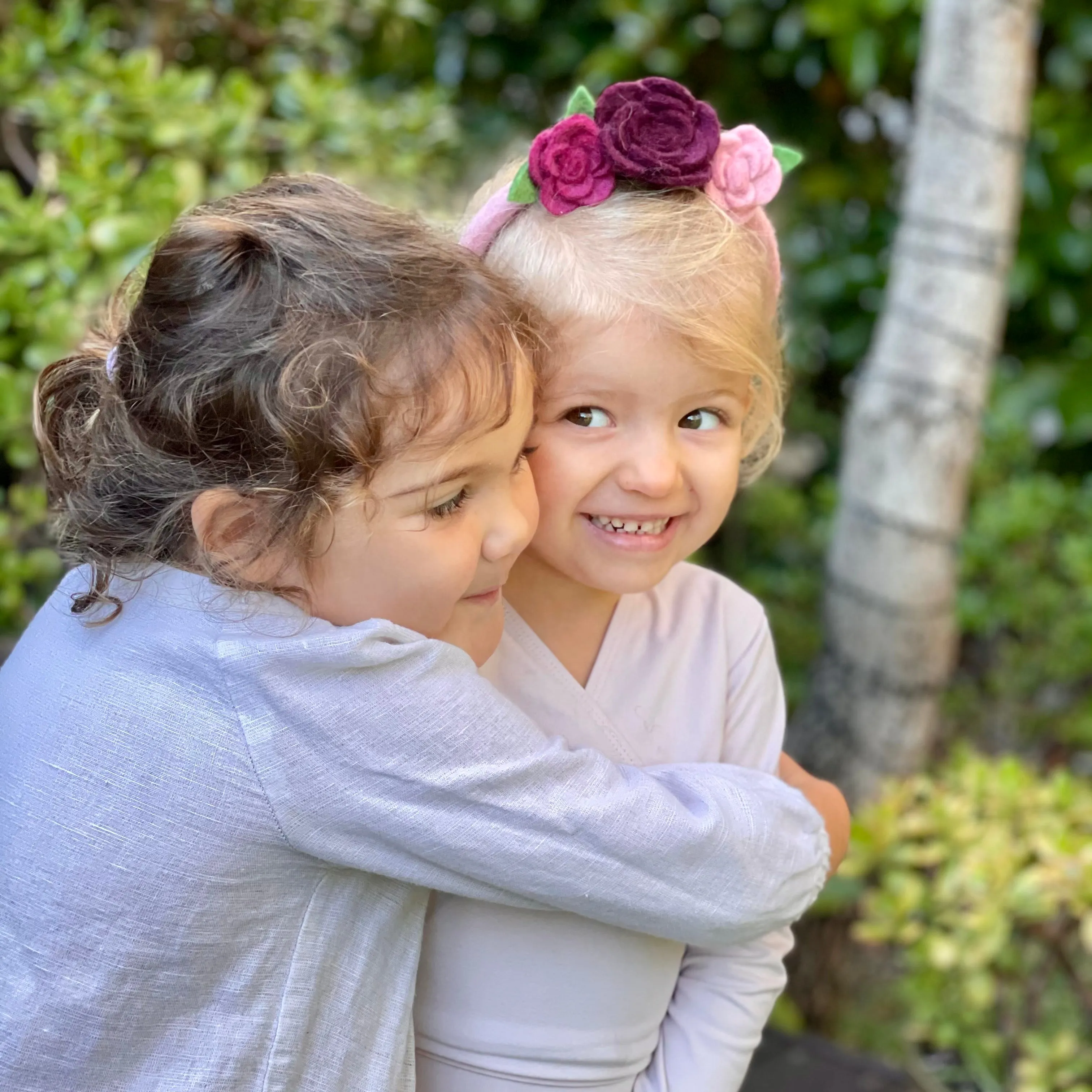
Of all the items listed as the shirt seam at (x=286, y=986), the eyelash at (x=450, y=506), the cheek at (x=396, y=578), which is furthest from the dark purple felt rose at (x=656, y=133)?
the shirt seam at (x=286, y=986)

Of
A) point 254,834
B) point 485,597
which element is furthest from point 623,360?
point 254,834

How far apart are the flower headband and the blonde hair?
16 millimetres

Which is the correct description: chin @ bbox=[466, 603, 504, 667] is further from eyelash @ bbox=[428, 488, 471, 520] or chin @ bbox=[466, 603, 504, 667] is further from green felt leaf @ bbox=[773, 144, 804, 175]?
green felt leaf @ bbox=[773, 144, 804, 175]

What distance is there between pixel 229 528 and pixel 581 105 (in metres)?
0.69

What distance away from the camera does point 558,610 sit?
1.63 m

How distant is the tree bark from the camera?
9.59 feet

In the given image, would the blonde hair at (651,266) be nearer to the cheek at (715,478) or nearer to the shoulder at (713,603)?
the cheek at (715,478)

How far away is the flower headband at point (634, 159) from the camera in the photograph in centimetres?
145

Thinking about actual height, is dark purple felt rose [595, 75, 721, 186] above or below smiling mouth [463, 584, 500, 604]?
above

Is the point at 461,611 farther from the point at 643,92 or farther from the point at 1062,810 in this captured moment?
the point at 1062,810

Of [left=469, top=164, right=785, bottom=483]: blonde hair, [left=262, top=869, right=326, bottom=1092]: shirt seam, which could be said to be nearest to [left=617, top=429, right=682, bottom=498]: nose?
[left=469, top=164, right=785, bottom=483]: blonde hair

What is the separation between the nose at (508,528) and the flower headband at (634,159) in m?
0.33

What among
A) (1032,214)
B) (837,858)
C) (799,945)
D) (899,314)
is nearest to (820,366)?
(1032,214)

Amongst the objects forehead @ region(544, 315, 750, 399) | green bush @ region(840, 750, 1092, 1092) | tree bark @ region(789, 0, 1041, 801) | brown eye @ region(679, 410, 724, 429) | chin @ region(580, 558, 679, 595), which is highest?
forehead @ region(544, 315, 750, 399)
